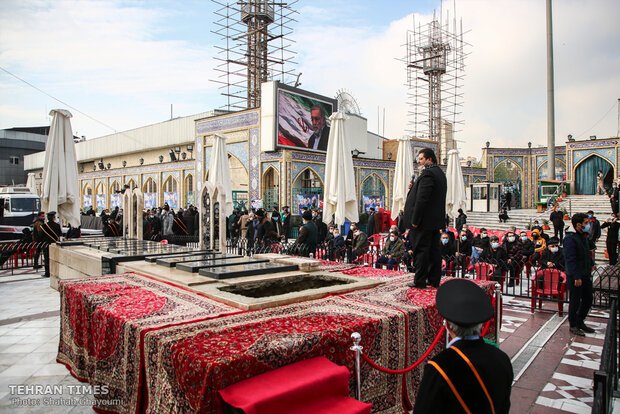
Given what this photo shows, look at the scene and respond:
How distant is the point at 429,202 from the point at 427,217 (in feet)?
0.51

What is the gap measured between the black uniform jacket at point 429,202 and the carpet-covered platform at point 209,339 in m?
0.70

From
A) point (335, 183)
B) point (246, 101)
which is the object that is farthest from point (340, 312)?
point (246, 101)

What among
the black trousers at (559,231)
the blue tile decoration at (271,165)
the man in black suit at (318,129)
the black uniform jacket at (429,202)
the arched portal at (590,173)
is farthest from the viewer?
the arched portal at (590,173)

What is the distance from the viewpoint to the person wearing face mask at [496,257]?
7.25 m

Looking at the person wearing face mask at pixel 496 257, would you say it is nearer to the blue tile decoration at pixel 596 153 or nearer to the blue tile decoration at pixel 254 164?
the blue tile decoration at pixel 254 164

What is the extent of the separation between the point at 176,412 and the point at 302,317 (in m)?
1.08

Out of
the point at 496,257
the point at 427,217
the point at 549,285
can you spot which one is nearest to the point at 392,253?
the point at 496,257

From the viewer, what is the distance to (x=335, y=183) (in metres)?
10.3

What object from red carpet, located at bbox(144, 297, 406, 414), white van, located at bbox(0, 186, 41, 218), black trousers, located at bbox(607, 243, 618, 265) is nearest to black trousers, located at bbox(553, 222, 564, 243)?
black trousers, located at bbox(607, 243, 618, 265)

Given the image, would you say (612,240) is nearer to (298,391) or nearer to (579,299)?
(579,299)

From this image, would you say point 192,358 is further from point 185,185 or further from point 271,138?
point 185,185

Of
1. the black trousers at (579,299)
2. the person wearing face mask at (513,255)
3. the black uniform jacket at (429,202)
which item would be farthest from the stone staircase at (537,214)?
the black uniform jacket at (429,202)

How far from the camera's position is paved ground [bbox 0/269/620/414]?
340 centimetres

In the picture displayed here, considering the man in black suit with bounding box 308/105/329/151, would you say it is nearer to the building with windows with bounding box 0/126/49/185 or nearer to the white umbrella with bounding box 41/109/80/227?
the white umbrella with bounding box 41/109/80/227
